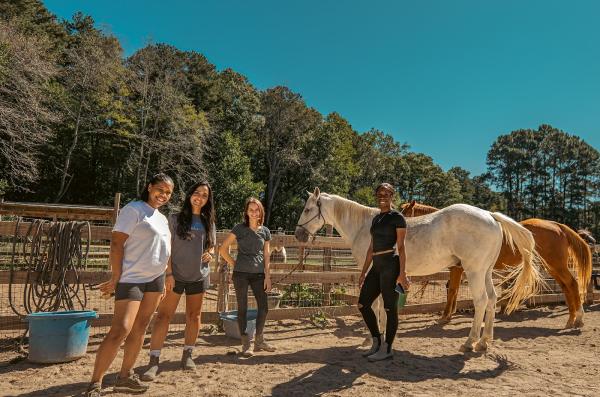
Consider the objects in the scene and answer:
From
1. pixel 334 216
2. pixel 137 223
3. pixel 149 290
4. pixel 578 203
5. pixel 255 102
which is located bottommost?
pixel 149 290

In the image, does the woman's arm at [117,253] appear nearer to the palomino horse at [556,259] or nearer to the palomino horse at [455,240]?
the palomino horse at [455,240]

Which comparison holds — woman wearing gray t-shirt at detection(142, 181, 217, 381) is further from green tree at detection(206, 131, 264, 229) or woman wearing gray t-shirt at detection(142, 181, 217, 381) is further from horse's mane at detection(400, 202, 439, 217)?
green tree at detection(206, 131, 264, 229)

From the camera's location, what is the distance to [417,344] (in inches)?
205

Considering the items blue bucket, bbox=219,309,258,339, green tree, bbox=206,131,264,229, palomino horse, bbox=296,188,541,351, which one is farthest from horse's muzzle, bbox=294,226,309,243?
green tree, bbox=206,131,264,229

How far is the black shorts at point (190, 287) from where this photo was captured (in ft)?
11.4

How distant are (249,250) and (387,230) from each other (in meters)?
1.50

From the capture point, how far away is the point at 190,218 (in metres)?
3.54

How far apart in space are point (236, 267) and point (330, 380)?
1486 millimetres

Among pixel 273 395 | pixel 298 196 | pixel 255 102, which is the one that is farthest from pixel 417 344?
pixel 255 102

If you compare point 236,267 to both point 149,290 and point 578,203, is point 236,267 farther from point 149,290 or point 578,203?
point 578,203

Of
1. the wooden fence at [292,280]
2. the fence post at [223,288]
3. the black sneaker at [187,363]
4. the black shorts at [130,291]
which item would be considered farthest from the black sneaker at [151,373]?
the fence post at [223,288]

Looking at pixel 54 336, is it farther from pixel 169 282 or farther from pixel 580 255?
pixel 580 255

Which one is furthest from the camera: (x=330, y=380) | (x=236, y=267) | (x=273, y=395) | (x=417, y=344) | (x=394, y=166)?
(x=394, y=166)

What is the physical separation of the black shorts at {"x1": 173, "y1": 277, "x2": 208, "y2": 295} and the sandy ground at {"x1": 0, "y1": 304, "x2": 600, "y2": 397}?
2.52ft
